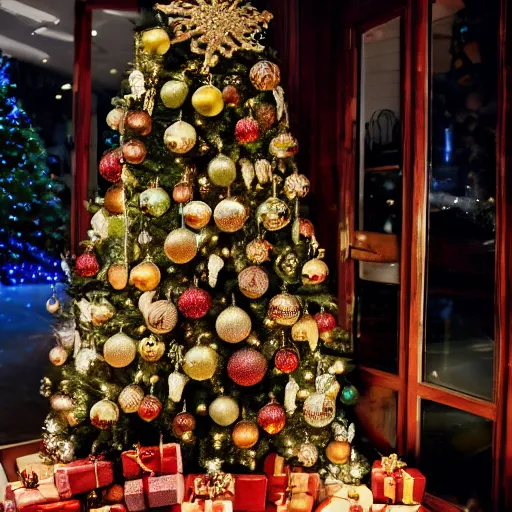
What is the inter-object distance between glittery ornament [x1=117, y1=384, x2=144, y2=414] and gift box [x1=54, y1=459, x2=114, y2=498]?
247 mm

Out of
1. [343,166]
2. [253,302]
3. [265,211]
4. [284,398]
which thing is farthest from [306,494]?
[343,166]

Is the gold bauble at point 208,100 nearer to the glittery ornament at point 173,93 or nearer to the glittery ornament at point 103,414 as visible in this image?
the glittery ornament at point 173,93

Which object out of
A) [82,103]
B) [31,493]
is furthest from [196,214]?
[82,103]

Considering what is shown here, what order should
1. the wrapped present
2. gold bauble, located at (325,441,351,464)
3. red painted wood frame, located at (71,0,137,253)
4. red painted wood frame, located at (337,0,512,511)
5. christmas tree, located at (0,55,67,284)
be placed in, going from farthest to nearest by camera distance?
christmas tree, located at (0,55,67,284) < red painted wood frame, located at (71,0,137,253) < gold bauble, located at (325,441,351,464) < the wrapped present < red painted wood frame, located at (337,0,512,511)

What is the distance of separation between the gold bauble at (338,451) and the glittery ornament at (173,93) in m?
1.44

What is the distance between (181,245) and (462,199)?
1.12 m

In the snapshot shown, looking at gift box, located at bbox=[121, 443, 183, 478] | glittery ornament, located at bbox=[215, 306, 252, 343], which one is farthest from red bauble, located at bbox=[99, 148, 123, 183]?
gift box, located at bbox=[121, 443, 183, 478]

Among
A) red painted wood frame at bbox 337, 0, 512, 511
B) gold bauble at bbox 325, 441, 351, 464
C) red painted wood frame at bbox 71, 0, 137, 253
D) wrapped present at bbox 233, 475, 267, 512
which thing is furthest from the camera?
red painted wood frame at bbox 71, 0, 137, 253

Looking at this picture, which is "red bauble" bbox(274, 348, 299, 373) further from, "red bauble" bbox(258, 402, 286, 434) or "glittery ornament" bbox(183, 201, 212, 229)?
"glittery ornament" bbox(183, 201, 212, 229)

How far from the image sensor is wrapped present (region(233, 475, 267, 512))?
204 cm

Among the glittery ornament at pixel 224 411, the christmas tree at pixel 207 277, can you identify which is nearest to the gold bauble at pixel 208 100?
the christmas tree at pixel 207 277

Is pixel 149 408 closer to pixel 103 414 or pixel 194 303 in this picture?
pixel 103 414

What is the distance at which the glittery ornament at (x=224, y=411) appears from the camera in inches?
79.0

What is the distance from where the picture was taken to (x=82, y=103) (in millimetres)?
2855
